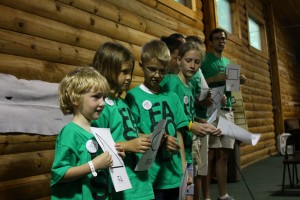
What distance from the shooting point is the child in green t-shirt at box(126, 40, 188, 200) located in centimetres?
221

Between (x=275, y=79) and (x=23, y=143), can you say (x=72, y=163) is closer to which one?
(x=23, y=143)

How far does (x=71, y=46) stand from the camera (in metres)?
3.21

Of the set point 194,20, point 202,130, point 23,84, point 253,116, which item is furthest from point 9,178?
point 253,116

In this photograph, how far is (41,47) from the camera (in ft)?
9.38

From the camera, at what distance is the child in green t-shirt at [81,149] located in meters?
1.60

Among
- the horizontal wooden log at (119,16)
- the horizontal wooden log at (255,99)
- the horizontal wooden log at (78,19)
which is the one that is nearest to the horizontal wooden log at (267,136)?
the horizontal wooden log at (255,99)

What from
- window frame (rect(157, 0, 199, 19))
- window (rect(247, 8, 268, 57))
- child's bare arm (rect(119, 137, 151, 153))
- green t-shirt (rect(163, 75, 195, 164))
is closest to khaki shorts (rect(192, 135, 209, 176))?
green t-shirt (rect(163, 75, 195, 164))

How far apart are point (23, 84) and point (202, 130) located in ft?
4.04

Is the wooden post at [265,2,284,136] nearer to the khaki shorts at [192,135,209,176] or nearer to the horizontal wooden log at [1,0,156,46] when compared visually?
the horizontal wooden log at [1,0,156,46]

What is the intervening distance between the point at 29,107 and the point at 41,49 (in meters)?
0.47

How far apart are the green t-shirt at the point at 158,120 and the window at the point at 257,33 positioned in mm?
7729

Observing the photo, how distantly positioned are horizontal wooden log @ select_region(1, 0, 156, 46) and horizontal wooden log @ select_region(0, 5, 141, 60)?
38mm

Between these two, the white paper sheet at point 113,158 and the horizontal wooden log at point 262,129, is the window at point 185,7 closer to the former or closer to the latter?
the white paper sheet at point 113,158

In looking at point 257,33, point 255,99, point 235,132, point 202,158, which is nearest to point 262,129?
point 255,99
